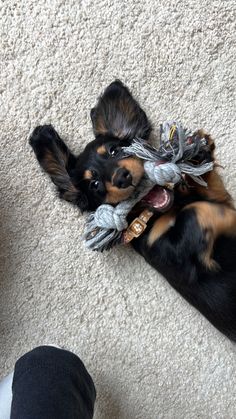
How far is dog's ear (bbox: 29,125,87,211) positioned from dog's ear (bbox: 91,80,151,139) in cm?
14

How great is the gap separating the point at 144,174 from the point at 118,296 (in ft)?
1.63

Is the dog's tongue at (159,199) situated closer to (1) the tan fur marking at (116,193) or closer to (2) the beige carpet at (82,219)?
(1) the tan fur marking at (116,193)

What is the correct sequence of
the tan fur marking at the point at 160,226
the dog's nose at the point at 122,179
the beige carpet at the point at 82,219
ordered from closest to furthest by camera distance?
the dog's nose at the point at 122,179
the tan fur marking at the point at 160,226
the beige carpet at the point at 82,219

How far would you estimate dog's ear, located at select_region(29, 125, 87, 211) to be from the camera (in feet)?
4.75

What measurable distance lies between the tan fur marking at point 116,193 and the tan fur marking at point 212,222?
20cm

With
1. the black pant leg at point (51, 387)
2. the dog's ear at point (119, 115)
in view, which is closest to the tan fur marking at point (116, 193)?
the dog's ear at point (119, 115)

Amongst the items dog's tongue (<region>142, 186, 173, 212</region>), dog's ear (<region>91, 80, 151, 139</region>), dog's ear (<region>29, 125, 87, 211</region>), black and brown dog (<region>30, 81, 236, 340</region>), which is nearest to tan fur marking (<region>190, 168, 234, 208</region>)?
black and brown dog (<region>30, 81, 236, 340</region>)

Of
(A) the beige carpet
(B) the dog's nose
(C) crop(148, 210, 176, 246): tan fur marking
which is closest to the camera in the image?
(B) the dog's nose

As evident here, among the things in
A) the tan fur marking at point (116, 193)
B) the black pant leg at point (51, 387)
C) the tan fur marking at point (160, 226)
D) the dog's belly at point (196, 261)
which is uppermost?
the tan fur marking at point (116, 193)

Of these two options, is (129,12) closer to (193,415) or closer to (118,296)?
(118,296)

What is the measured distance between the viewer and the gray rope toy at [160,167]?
128cm

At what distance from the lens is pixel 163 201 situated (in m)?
1.35

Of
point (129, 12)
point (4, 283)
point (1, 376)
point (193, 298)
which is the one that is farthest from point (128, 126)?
point (1, 376)

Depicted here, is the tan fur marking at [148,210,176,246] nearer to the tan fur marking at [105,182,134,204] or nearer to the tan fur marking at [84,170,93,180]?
the tan fur marking at [105,182,134,204]
